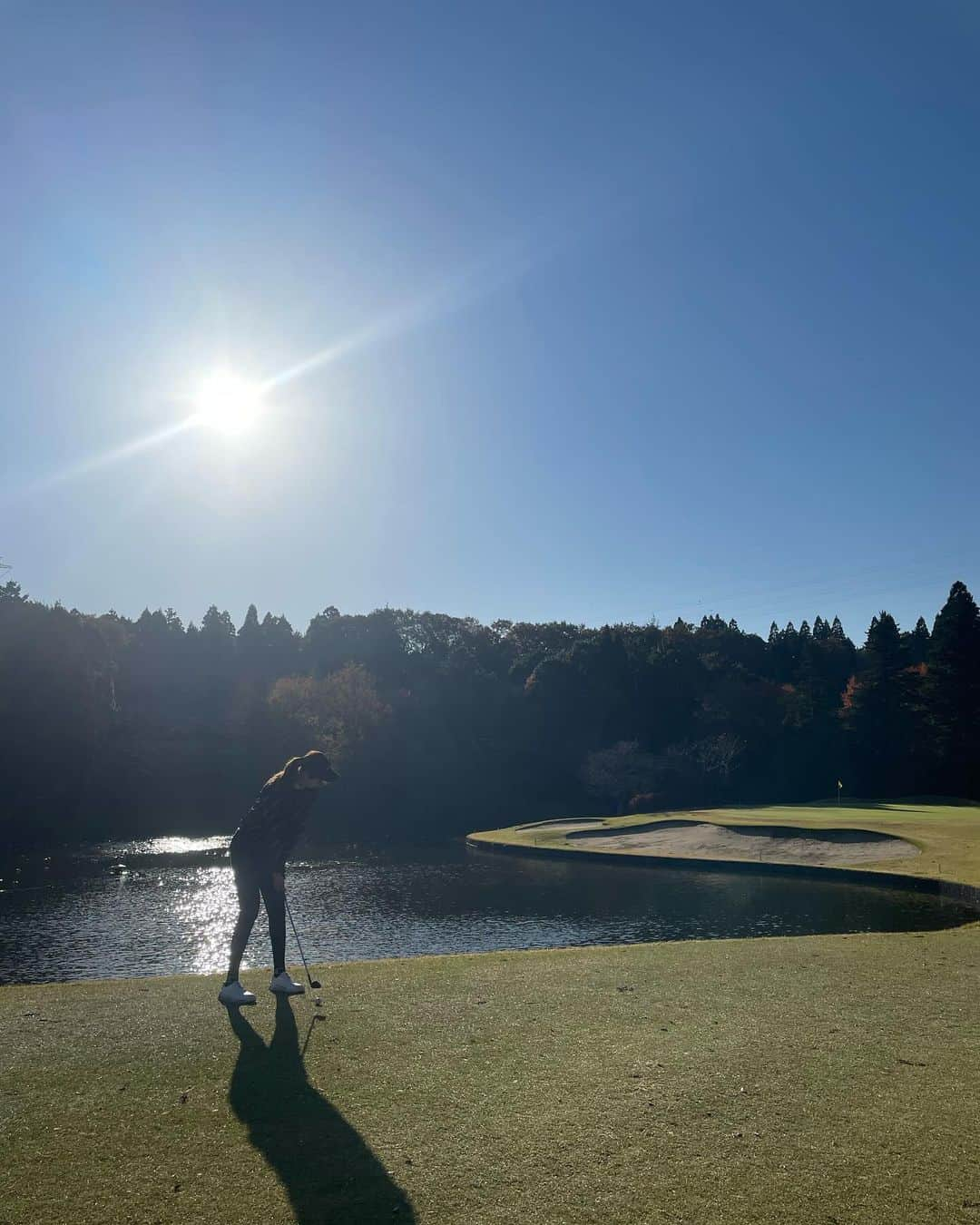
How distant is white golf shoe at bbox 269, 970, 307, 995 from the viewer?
26.2 ft

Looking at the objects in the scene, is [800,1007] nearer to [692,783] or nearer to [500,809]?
[500,809]

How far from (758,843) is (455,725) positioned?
4730 cm

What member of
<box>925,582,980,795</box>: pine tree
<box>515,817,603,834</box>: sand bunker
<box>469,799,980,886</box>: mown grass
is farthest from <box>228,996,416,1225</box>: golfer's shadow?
<box>925,582,980,795</box>: pine tree

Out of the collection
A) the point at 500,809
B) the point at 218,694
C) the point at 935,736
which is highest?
the point at 218,694

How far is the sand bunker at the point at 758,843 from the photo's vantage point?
26.4 metres

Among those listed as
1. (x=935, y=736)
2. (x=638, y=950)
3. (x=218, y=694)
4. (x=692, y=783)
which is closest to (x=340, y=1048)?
(x=638, y=950)

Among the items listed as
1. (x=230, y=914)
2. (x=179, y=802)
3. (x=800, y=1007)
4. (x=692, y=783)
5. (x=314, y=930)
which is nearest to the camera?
(x=800, y=1007)

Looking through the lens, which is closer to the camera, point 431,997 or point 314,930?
point 431,997

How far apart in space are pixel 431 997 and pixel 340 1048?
1769mm

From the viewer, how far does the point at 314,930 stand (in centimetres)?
1942

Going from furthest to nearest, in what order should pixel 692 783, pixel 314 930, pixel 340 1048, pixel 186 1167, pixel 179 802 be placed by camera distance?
pixel 692 783 → pixel 179 802 → pixel 314 930 → pixel 340 1048 → pixel 186 1167

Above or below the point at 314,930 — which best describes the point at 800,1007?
above

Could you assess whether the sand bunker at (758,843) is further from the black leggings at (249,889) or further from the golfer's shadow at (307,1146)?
the golfer's shadow at (307,1146)

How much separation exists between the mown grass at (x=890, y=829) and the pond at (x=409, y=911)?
150 centimetres
